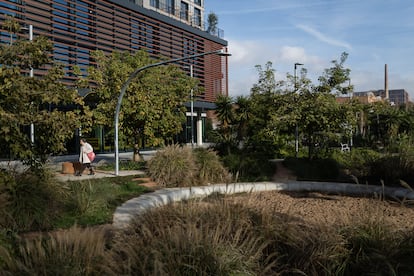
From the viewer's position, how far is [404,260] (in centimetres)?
461

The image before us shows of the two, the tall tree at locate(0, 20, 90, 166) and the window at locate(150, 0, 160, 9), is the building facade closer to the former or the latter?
the window at locate(150, 0, 160, 9)

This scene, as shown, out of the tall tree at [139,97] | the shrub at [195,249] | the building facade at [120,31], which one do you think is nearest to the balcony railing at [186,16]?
the building facade at [120,31]

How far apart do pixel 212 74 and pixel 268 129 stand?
2789cm

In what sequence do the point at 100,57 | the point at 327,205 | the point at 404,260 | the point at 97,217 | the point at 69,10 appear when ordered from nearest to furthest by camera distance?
the point at 404,260
the point at 97,217
the point at 327,205
the point at 100,57
the point at 69,10

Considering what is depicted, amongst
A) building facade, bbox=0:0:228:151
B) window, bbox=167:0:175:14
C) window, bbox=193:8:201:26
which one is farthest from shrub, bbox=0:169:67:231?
window, bbox=193:8:201:26

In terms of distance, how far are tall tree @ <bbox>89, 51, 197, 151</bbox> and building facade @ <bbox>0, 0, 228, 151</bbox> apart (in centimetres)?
252

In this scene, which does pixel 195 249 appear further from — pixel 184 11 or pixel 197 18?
pixel 197 18

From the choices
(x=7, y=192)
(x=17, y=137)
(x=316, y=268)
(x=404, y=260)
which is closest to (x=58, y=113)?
(x=17, y=137)

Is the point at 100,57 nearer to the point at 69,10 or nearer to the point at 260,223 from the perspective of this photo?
the point at 69,10

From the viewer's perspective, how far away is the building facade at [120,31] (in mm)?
25375

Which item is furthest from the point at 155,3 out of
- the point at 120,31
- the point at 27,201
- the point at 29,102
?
the point at 27,201

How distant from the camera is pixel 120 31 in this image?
31.7 metres

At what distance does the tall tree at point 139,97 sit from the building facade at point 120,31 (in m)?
2.52

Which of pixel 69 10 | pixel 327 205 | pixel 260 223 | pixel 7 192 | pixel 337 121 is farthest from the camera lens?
pixel 69 10
